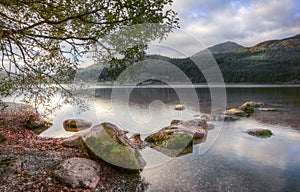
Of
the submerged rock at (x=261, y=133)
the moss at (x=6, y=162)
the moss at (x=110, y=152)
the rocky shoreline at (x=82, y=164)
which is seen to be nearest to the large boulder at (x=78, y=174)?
the rocky shoreline at (x=82, y=164)

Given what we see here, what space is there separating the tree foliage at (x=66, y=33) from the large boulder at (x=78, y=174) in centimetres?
327

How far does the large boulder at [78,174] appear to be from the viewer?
9164mm

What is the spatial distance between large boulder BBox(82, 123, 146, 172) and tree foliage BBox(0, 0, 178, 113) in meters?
3.32

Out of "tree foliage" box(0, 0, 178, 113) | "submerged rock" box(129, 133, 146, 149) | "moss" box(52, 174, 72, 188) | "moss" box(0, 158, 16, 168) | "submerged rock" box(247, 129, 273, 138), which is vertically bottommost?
"submerged rock" box(129, 133, 146, 149)

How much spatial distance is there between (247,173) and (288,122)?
773 inches

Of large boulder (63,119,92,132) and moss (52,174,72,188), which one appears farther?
large boulder (63,119,92,132)

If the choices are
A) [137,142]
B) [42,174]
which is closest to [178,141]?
[137,142]

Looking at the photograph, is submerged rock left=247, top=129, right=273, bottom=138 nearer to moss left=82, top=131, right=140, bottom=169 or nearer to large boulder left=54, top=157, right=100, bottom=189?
moss left=82, top=131, right=140, bottom=169

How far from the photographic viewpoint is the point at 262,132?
2217 cm

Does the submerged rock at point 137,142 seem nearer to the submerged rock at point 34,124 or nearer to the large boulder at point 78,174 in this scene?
the large boulder at point 78,174

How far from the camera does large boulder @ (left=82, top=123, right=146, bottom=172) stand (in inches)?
465

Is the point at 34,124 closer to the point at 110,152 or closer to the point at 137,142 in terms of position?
the point at 137,142

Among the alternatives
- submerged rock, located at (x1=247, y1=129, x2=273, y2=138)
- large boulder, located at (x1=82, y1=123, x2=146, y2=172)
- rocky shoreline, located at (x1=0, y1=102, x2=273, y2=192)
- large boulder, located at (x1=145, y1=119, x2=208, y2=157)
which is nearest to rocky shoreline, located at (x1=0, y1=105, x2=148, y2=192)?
rocky shoreline, located at (x1=0, y1=102, x2=273, y2=192)

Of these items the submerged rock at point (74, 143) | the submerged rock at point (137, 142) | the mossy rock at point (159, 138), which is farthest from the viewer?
the mossy rock at point (159, 138)
